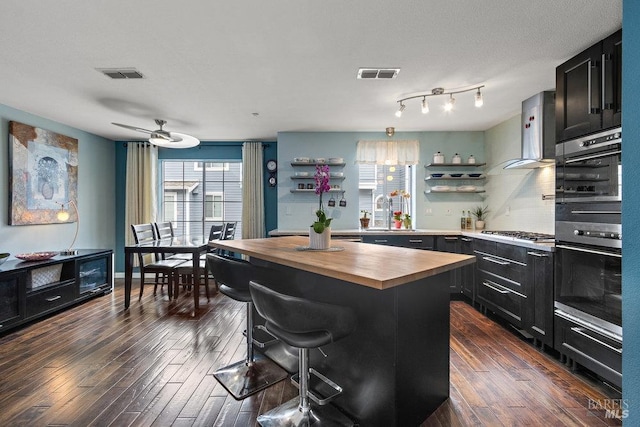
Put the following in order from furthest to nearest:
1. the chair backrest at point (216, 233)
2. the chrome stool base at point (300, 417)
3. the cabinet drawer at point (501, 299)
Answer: the chair backrest at point (216, 233)
the cabinet drawer at point (501, 299)
the chrome stool base at point (300, 417)

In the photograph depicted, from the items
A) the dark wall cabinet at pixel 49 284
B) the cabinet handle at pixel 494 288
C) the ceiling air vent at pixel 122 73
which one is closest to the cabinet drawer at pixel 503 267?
the cabinet handle at pixel 494 288

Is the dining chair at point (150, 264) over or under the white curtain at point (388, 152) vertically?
under

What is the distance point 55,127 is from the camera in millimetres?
4387

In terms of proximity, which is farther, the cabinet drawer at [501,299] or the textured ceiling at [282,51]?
the cabinet drawer at [501,299]

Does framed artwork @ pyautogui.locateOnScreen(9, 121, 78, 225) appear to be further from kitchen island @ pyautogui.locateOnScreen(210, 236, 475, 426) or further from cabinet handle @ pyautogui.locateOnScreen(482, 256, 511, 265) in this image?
cabinet handle @ pyautogui.locateOnScreen(482, 256, 511, 265)

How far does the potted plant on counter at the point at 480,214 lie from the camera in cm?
471

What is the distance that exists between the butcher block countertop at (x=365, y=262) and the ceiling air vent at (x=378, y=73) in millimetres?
1531

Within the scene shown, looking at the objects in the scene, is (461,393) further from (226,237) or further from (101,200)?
(101,200)

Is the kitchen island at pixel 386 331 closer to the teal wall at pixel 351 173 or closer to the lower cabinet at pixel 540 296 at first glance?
the lower cabinet at pixel 540 296

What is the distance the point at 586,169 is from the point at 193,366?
3253 mm

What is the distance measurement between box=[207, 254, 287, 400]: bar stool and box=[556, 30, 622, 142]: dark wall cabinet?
2522mm

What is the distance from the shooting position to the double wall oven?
2.05 m

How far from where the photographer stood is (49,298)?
348 cm

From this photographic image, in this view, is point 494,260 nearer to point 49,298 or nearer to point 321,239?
point 321,239
